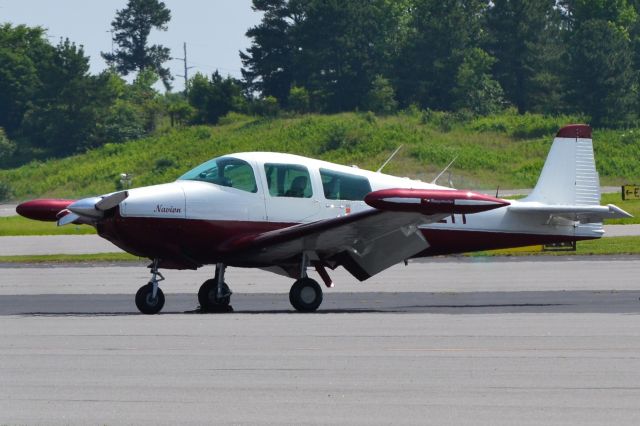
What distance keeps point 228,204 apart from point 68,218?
7.18 ft

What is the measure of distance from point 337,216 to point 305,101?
3093 inches

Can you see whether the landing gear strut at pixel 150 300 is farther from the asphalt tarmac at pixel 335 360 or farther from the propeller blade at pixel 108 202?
the propeller blade at pixel 108 202

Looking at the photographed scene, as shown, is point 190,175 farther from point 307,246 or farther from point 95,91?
point 95,91

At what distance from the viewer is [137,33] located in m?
149

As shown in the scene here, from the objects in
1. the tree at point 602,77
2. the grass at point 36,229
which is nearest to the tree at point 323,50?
the tree at point 602,77

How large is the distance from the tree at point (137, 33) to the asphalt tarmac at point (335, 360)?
130411mm

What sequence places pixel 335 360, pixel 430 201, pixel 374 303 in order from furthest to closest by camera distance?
pixel 374 303
pixel 430 201
pixel 335 360

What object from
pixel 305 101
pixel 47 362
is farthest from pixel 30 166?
pixel 47 362

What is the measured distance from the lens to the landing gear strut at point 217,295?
56.7 ft

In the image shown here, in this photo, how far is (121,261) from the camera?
99.6 ft

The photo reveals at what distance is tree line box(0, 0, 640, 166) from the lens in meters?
93.8

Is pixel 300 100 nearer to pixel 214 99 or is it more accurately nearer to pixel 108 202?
pixel 214 99

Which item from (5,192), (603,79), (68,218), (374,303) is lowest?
(5,192)

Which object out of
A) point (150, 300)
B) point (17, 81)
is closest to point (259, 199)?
point (150, 300)
